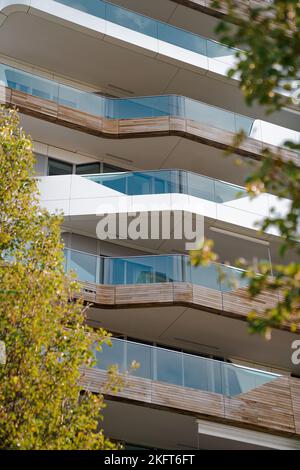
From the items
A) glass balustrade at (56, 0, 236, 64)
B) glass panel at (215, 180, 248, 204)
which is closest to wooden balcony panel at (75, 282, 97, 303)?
glass panel at (215, 180, 248, 204)

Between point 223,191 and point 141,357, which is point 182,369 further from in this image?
point 223,191

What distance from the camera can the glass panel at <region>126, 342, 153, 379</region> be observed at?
1577 centimetres

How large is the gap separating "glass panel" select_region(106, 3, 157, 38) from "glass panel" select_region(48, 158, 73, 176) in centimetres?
427

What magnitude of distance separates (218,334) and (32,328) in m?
9.00

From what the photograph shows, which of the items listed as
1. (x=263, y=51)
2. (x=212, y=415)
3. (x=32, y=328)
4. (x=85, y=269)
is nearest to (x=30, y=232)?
(x=32, y=328)

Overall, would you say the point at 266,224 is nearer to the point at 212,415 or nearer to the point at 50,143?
the point at 212,415

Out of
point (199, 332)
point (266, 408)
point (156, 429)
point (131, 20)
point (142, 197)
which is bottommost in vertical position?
point (156, 429)

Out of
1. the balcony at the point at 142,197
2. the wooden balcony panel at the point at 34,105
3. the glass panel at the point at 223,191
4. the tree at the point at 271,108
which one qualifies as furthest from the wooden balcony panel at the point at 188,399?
the tree at the point at 271,108

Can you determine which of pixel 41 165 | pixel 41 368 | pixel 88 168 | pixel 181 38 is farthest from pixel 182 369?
pixel 181 38

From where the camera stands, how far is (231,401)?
16.2 metres

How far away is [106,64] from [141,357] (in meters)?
9.36

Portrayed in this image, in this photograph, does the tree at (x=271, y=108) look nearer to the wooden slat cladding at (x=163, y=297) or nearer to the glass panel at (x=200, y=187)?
the wooden slat cladding at (x=163, y=297)

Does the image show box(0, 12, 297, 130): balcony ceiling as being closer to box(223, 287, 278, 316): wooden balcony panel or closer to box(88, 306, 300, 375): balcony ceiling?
box(223, 287, 278, 316): wooden balcony panel

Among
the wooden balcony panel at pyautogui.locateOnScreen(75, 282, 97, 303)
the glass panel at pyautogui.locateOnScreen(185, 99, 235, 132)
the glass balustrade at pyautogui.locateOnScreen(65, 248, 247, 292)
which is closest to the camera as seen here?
the wooden balcony panel at pyautogui.locateOnScreen(75, 282, 97, 303)
